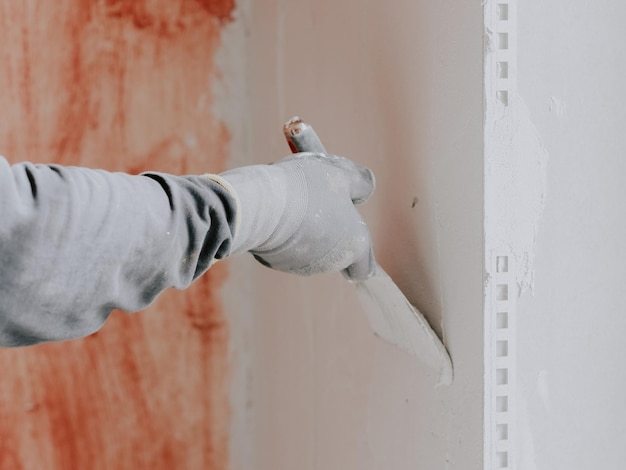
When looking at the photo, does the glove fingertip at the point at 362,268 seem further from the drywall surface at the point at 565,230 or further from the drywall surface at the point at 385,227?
the drywall surface at the point at 565,230

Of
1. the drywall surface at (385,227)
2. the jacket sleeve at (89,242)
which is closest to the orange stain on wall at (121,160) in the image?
the drywall surface at (385,227)

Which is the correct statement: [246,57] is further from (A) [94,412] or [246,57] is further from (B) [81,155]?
(A) [94,412]

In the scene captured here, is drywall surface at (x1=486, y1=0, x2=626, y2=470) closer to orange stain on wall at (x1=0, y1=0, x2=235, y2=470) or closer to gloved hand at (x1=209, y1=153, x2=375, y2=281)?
gloved hand at (x1=209, y1=153, x2=375, y2=281)

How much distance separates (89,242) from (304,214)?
321mm

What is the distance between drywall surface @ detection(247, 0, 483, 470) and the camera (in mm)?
935

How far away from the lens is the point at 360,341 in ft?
4.36

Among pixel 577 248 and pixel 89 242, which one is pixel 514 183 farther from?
pixel 89 242

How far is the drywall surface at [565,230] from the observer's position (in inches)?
35.5

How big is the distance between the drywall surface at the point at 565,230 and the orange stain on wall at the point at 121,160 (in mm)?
1182

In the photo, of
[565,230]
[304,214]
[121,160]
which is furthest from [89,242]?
[121,160]

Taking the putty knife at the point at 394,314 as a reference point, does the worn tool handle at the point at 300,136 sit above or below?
above

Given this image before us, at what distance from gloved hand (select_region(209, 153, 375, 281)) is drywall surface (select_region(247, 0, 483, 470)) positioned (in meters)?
0.11

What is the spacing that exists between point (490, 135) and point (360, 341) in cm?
57

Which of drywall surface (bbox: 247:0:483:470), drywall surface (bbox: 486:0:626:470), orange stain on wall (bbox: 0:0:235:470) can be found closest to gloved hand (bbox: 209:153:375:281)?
drywall surface (bbox: 247:0:483:470)
